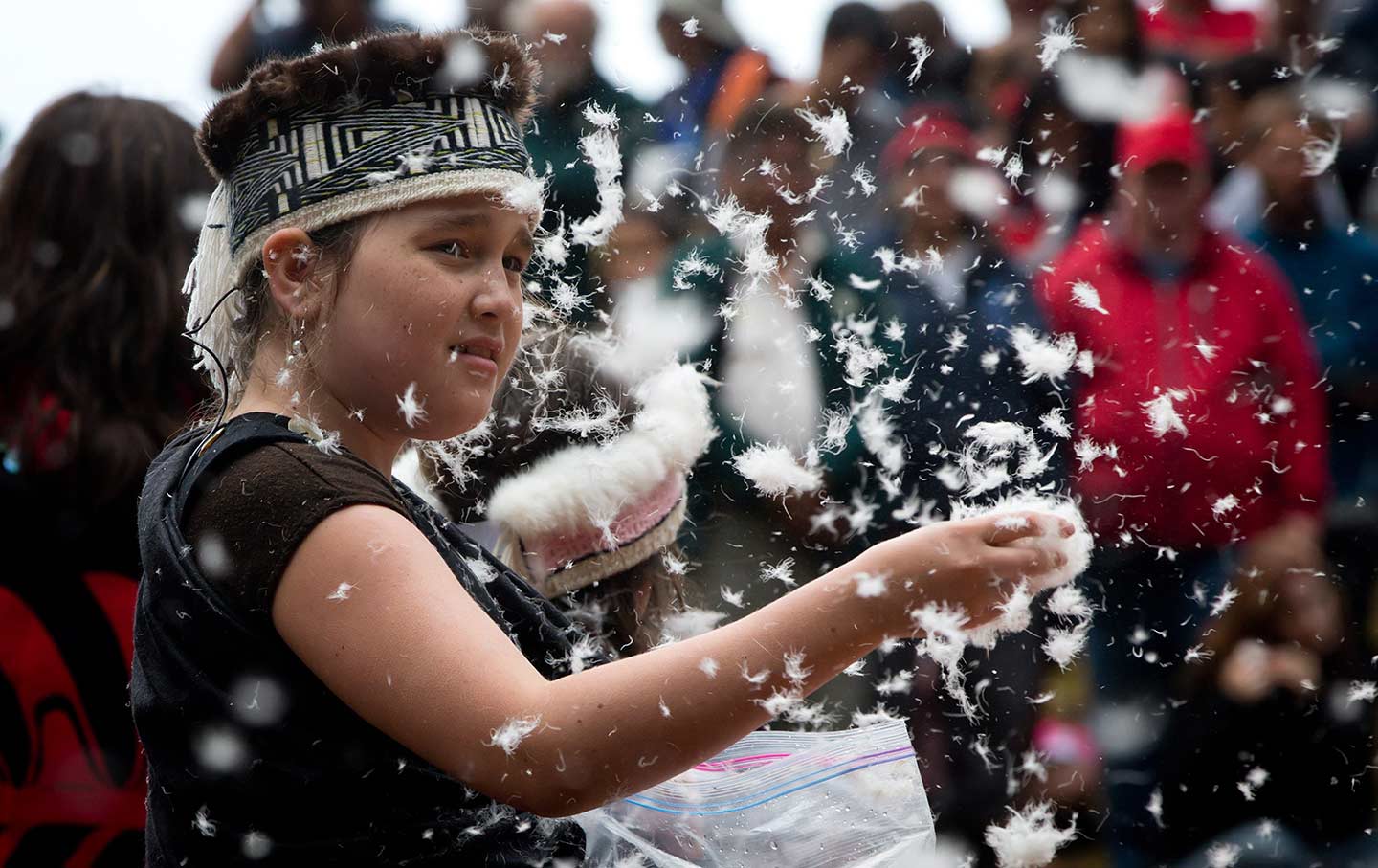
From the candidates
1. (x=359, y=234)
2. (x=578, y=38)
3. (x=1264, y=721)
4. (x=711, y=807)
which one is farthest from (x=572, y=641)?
(x=1264, y=721)

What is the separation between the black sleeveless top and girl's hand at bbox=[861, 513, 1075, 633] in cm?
41

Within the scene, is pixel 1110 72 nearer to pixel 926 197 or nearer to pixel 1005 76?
pixel 1005 76

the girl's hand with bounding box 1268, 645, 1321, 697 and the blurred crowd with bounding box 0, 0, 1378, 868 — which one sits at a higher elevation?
the blurred crowd with bounding box 0, 0, 1378, 868

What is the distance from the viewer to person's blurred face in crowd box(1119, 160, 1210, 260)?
1.98 meters

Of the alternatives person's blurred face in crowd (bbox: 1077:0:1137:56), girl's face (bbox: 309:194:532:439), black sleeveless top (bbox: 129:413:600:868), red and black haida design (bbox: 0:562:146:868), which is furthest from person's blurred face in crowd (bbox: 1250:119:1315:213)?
red and black haida design (bbox: 0:562:146:868)

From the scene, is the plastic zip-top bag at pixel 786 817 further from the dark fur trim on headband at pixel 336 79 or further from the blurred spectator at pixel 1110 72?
the blurred spectator at pixel 1110 72

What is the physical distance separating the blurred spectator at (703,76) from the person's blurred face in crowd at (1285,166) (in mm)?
800

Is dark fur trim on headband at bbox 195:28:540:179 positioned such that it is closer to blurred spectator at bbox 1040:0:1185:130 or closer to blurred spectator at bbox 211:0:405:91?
blurred spectator at bbox 211:0:405:91

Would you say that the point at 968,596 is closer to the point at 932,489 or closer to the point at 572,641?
the point at 572,641

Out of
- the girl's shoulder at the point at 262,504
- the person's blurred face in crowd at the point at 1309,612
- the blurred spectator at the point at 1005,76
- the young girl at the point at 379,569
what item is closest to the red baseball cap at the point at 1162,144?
the blurred spectator at the point at 1005,76

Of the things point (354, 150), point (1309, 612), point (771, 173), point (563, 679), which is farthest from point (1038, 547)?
point (1309, 612)

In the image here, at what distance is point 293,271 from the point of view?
1135 millimetres

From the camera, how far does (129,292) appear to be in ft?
5.24

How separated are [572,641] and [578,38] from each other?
36.7 inches
